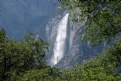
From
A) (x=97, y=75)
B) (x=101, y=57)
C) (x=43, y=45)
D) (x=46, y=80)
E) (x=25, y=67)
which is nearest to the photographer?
(x=97, y=75)

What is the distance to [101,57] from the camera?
2803 centimetres

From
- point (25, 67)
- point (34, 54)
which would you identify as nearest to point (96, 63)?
point (25, 67)

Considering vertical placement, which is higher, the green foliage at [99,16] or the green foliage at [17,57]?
the green foliage at [17,57]

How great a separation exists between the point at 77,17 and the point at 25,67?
37.2m

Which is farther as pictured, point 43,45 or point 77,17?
point 43,45

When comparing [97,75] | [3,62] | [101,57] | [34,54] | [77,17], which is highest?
[34,54]

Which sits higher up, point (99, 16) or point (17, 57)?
point (17, 57)

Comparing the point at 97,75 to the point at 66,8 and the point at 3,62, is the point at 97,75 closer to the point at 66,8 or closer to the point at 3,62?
the point at 66,8

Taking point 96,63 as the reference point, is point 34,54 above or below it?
above

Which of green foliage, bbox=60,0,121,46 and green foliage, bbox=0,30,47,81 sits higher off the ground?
green foliage, bbox=0,30,47,81

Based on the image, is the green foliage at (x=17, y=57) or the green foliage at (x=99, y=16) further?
the green foliage at (x=17, y=57)

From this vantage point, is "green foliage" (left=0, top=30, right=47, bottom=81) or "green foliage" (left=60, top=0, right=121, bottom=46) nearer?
"green foliage" (left=60, top=0, right=121, bottom=46)

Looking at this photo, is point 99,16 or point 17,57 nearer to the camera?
point 99,16

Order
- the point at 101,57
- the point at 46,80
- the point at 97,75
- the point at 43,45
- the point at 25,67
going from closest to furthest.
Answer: the point at 97,75, the point at 101,57, the point at 46,80, the point at 25,67, the point at 43,45
